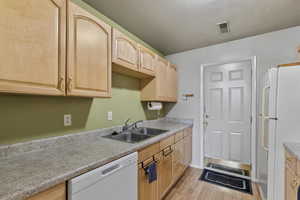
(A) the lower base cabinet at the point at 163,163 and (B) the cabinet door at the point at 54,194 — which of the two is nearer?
(B) the cabinet door at the point at 54,194

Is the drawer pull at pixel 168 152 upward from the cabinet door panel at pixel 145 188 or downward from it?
upward

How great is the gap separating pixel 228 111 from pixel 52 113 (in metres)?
2.69

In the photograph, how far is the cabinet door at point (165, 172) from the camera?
1.56m

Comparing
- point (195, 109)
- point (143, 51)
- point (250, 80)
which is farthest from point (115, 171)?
point (250, 80)

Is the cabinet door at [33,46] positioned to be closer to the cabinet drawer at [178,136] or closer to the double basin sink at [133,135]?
the double basin sink at [133,135]

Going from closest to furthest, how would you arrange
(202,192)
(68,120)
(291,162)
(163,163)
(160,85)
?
(291,162) → (68,120) → (163,163) → (202,192) → (160,85)

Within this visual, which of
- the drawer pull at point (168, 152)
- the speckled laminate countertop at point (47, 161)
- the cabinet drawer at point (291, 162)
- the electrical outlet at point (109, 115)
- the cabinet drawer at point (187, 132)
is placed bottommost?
the drawer pull at point (168, 152)

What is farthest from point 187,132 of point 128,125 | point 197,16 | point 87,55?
point 87,55

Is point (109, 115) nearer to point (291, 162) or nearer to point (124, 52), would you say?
point (124, 52)

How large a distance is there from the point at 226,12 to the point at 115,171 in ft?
6.94

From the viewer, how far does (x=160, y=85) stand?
7.25 feet

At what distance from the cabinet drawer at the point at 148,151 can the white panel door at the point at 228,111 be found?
5.16ft

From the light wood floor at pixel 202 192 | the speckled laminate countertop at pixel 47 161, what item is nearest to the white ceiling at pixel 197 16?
the speckled laminate countertop at pixel 47 161

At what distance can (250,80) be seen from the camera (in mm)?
2232
